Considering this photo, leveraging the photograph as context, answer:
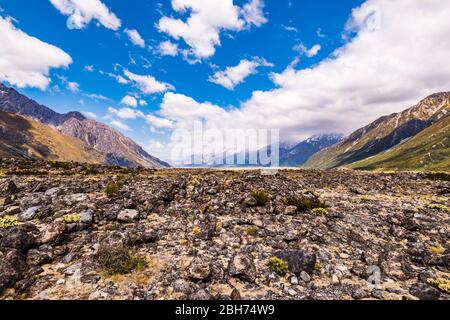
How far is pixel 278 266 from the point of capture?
37.6 ft

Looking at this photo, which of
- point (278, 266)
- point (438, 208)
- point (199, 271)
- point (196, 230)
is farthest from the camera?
point (438, 208)

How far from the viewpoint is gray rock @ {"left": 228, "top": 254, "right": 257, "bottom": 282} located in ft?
35.5

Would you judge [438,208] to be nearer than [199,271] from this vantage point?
No

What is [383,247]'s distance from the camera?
45.8 ft

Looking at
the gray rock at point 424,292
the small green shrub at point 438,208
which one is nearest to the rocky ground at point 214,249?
the gray rock at point 424,292

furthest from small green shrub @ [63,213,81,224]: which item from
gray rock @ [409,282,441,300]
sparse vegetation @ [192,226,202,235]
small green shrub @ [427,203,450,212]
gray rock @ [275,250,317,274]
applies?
small green shrub @ [427,203,450,212]

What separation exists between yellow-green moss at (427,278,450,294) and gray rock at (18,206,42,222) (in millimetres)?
20606

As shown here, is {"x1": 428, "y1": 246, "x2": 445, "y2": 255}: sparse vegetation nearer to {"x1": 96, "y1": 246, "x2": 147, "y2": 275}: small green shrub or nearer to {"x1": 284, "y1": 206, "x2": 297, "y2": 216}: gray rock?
{"x1": 284, "y1": 206, "x2": 297, "y2": 216}: gray rock

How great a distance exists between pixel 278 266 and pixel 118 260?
707 centimetres

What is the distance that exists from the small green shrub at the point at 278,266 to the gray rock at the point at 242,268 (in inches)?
34.5

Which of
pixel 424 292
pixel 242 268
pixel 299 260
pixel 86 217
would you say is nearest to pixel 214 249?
pixel 242 268

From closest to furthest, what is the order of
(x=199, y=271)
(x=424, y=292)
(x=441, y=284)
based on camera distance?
(x=424, y=292), (x=441, y=284), (x=199, y=271)

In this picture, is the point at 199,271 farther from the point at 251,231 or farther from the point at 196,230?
the point at 251,231
